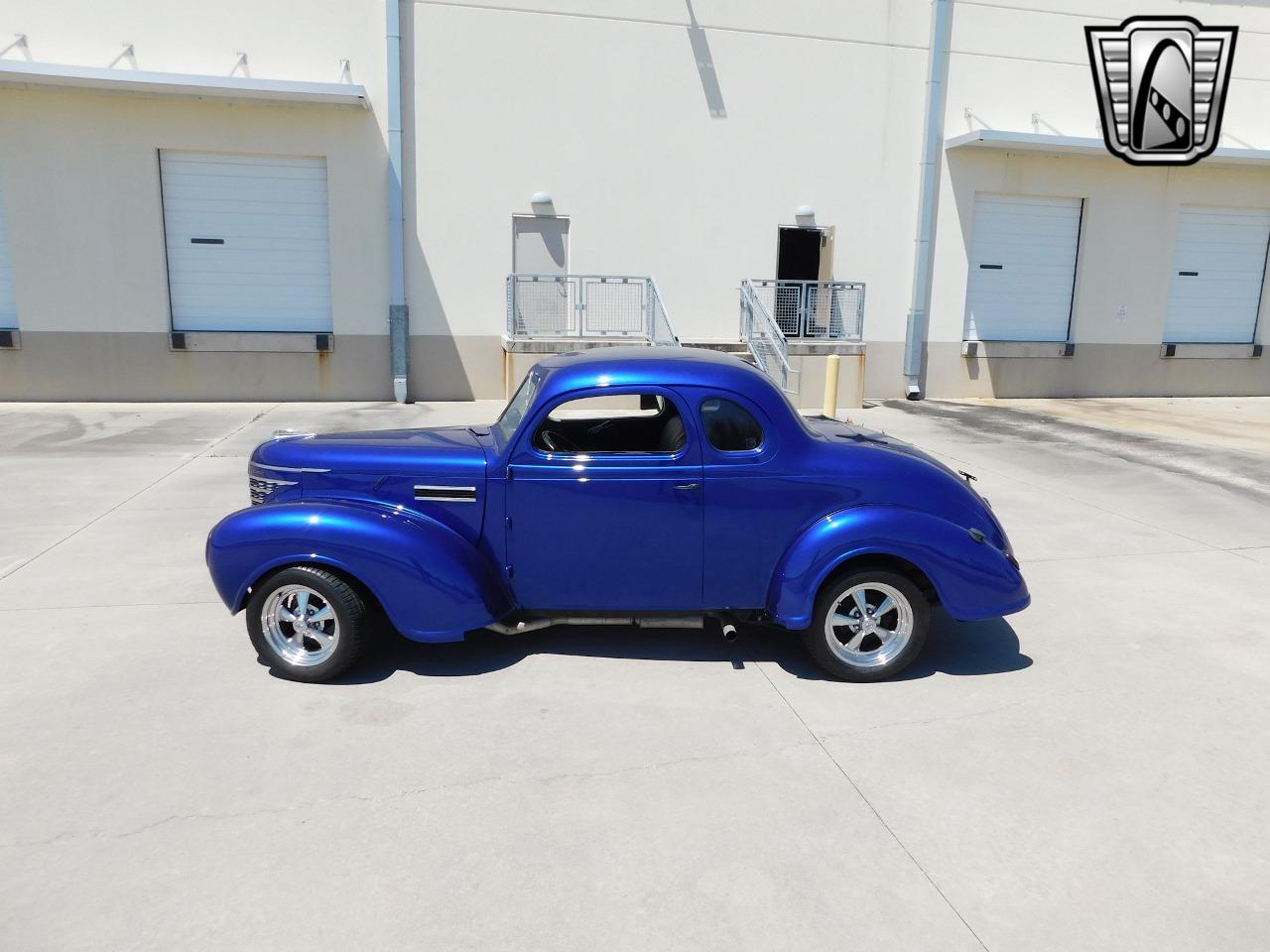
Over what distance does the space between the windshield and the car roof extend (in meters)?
0.10

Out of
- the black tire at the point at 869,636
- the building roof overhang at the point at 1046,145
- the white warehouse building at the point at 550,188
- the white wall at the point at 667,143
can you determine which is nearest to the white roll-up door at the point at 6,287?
the white warehouse building at the point at 550,188

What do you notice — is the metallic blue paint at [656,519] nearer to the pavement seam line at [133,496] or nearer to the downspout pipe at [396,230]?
the pavement seam line at [133,496]

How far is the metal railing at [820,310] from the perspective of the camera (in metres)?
15.2

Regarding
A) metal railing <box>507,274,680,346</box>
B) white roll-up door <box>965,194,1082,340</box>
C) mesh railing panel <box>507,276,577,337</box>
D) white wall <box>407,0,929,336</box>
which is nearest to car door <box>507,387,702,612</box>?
metal railing <box>507,274,680,346</box>

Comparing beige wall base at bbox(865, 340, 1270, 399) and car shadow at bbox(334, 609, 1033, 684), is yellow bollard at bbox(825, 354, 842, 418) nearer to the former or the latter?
beige wall base at bbox(865, 340, 1270, 399)

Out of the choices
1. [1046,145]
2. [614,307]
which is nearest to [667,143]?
[614,307]

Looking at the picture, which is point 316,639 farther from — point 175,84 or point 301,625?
point 175,84

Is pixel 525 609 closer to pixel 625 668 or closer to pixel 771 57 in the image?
pixel 625 668

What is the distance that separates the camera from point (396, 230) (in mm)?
14523

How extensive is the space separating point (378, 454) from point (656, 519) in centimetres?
146

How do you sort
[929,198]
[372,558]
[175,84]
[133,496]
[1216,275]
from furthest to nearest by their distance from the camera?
1. [1216,275]
2. [929,198]
3. [175,84]
4. [133,496]
5. [372,558]

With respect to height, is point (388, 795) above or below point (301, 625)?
below

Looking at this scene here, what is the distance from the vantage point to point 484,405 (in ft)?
48.7

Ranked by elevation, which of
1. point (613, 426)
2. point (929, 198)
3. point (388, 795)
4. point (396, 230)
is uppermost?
point (929, 198)
